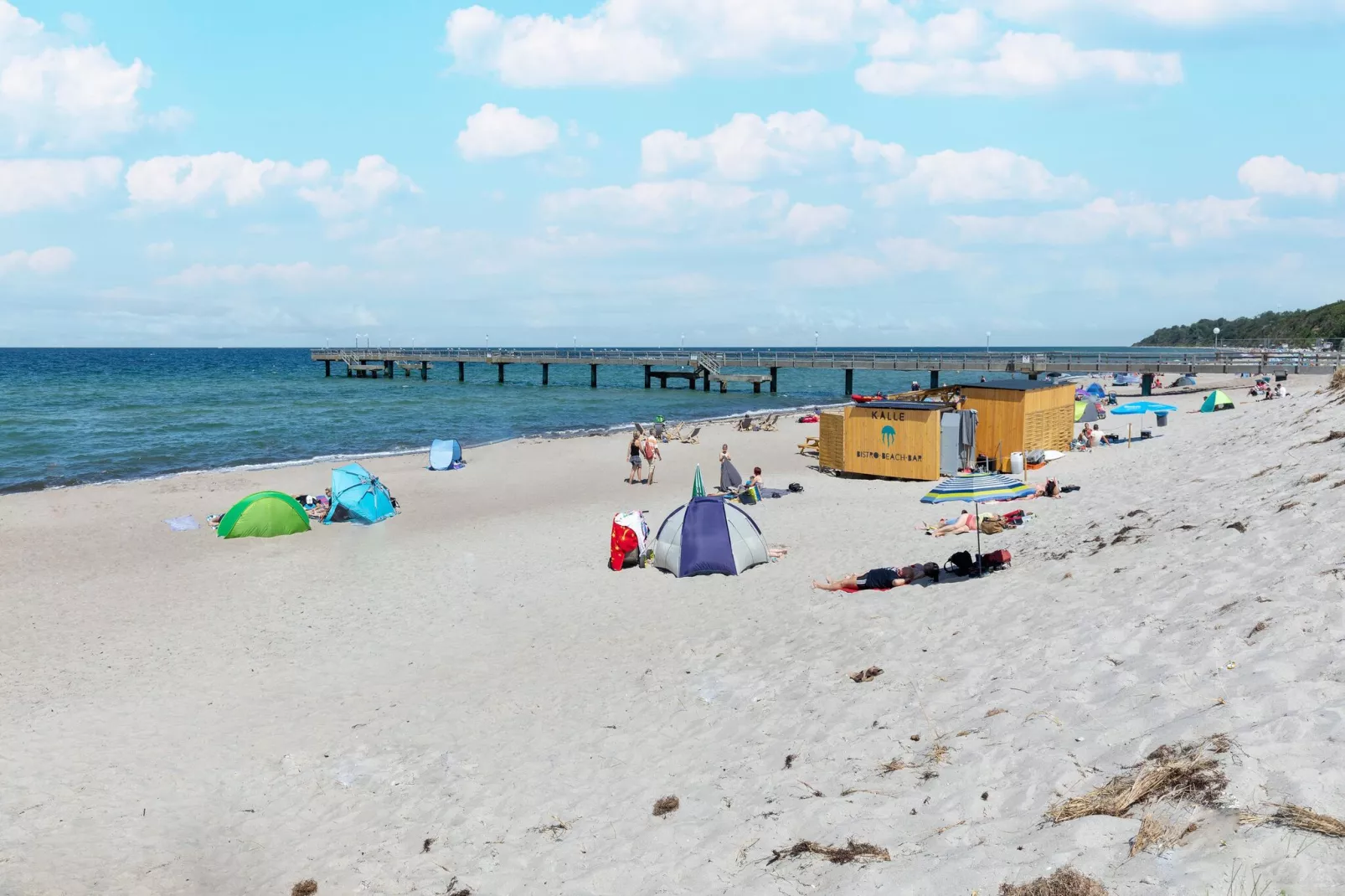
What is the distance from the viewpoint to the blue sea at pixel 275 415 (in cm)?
2991

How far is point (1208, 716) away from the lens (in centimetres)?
514

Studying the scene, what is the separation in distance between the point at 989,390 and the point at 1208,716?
56.7ft

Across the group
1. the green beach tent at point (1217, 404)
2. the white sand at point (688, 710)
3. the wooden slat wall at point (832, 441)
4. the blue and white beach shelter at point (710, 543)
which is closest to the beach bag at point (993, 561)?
the white sand at point (688, 710)

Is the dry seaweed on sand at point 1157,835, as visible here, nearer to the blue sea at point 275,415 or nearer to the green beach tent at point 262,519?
the green beach tent at point 262,519

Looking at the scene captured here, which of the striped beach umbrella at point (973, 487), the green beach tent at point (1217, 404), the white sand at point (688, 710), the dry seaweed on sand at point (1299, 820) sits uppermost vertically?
the green beach tent at point (1217, 404)

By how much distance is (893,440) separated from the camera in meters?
20.4

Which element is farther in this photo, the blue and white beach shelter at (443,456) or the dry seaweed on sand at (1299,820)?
the blue and white beach shelter at (443,456)

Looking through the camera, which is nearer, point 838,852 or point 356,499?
point 838,852

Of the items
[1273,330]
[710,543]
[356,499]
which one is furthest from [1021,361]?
[1273,330]

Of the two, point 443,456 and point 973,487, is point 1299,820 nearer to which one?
point 973,487

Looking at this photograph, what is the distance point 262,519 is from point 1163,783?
1638 cm

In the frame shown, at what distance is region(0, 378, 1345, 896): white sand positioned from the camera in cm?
496

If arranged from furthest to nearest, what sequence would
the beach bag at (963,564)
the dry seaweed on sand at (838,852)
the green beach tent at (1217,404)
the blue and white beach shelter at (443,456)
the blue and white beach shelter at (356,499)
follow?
the green beach tent at (1217,404), the blue and white beach shelter at (443,456), the blue and white beach shelter at (356,499), the beach bag at (963,564), the dry seaweed on sand at (838,852)

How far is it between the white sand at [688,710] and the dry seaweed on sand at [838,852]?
8 centimetres
